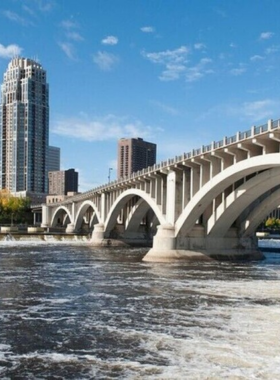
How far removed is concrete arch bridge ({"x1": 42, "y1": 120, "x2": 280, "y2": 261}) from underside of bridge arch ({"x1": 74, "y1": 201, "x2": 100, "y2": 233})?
48840mm

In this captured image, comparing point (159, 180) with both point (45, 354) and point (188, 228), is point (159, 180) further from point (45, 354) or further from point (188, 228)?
point (45, 354)

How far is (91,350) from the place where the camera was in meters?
16.6

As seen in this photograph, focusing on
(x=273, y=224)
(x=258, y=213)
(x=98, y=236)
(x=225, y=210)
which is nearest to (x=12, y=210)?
(x=98, y=236)

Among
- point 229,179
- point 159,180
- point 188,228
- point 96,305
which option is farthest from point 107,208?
point 96,305

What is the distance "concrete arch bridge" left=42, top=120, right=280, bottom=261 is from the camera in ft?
138

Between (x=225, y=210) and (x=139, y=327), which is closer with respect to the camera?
(x=139, y=327)

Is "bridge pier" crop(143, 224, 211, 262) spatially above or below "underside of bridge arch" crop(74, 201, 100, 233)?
below

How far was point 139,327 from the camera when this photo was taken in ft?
66.0

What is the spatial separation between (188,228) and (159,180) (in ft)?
40.0

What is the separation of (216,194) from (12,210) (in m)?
128

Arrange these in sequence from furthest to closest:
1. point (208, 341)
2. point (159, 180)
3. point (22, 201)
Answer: point (22, 201), point (159, 180), point (208, 341)

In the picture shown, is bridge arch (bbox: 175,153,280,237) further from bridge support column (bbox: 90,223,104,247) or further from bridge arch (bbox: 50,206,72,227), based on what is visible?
bridge arch (bbox: 50,206,72,227)

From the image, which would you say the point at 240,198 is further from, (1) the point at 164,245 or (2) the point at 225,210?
(1) the point at 164,245

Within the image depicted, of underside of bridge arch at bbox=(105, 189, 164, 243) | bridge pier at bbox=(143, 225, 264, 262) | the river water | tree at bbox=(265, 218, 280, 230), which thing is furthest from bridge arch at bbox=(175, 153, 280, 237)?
tree at bbox=(265, 218, 280, 230)
